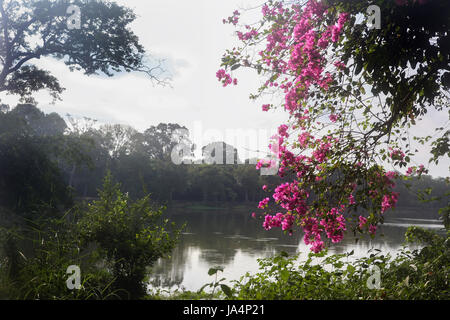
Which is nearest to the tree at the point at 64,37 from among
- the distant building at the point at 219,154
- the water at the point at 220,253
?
the water at the point at 220,253

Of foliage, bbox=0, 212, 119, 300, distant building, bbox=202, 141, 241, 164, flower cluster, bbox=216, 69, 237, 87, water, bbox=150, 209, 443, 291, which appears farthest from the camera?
distant building, bbox=202, 141, 241, 164

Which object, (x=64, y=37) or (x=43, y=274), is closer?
(x=43, y=274)

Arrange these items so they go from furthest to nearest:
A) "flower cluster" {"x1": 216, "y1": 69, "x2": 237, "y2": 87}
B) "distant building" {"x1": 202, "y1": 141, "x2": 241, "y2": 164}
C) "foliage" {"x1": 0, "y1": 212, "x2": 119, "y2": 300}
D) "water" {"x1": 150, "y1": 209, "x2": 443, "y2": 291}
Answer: "distant building" {"x1": 202, "y1": 141, "x2": 241, "y2": 164} < "water" {"x1": 150, "y1": 209, "x2": 443, "y2": 291} < "flower cluster" {"x1": 216, "y1": 69, "x2": 237, "y2": 87} < "foliage" {"x1": 0, "y1": 212, "x2": 119, "y2": 300}

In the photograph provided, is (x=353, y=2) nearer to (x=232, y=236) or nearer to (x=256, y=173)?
(x=232, y=236)

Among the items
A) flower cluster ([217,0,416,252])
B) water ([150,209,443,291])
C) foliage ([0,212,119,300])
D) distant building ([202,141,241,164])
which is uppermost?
distant building ([202,141,241,164])

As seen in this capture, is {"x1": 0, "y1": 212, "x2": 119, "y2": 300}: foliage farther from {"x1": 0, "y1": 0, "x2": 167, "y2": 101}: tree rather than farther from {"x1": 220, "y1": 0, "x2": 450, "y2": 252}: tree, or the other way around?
{"x1": 0, "y1": 0, "x2": 167, "y2": 101}: tree

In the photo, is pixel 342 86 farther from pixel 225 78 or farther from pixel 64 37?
pixel 64 37

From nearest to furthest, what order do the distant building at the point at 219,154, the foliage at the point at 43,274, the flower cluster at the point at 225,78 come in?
the foliage at the point at 43,274 < the flower cluster at the point at 225,78 < the distant building at the point at 219,154

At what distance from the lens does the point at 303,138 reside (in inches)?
229

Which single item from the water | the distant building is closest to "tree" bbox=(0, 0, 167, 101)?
the water

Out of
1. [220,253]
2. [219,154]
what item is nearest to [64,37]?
[220,253]

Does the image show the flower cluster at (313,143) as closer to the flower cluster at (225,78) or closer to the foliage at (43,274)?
the flower cluster at (225,78)

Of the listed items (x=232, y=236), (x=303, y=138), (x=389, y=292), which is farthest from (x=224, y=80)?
(x=232, y=236)
